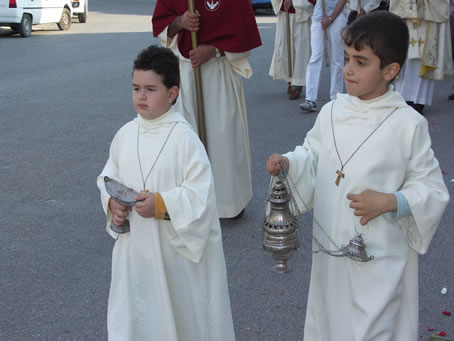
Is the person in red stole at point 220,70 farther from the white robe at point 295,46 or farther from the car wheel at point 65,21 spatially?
the car wheel at point 65,21

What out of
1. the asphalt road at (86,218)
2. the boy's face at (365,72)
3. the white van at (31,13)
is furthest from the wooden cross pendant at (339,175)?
the white van at (31,13)

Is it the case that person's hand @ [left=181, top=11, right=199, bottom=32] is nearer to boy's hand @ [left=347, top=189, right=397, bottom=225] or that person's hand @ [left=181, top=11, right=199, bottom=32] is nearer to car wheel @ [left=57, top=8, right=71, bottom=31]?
boy's hand @ [left=347, top=189, right=397, bottom=225]

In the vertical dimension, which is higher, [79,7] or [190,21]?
[190,21]

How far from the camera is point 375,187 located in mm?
2539

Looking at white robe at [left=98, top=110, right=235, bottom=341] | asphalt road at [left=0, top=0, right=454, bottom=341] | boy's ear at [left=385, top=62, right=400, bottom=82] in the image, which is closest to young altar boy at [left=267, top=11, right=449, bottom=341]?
boy's ear at [left=385, top=62, right=400, bottom=82]

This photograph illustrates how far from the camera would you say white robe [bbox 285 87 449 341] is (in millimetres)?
2506

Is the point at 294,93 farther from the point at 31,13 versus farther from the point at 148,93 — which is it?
the point at 31,13

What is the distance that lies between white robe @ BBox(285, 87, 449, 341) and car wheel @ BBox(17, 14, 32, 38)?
15.3m

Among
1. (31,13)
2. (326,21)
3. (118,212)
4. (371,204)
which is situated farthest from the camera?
(31,13)

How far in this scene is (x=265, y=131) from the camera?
7.84m

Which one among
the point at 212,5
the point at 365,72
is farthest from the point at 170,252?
the point at 212,5

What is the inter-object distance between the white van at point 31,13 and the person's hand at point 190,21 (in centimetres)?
1279

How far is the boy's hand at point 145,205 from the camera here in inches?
104

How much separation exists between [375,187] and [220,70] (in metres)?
2.45
